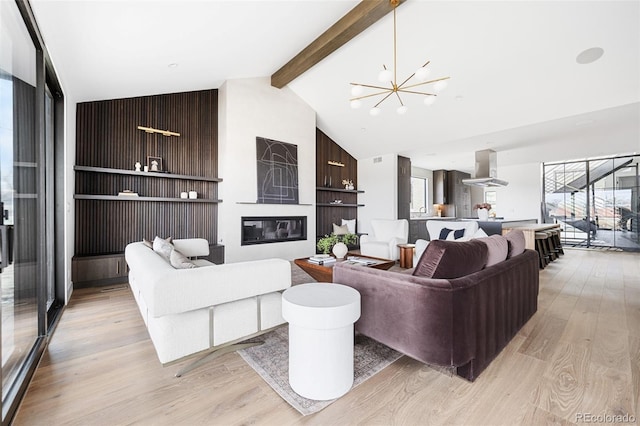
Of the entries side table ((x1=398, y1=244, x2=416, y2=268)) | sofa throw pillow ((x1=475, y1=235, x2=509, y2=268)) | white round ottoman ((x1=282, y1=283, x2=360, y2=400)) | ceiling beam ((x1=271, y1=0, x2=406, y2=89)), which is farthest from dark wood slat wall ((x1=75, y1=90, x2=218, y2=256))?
sofa throw pillow ((x1=475, y1=235, x2=509, y2=268))

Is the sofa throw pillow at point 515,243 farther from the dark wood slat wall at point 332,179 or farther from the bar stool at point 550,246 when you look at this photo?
the dark wood slat wall at point 332,179

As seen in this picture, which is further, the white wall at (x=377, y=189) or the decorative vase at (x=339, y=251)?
the white wall at (x=377, y=189)

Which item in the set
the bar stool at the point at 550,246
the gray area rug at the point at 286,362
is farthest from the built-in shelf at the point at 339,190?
the gray area rug at the point at 286,362

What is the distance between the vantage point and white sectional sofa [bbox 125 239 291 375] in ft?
5.24

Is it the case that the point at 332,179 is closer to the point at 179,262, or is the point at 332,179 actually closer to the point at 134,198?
the point at 134,198

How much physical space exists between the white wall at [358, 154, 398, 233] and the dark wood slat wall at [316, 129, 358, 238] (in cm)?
22

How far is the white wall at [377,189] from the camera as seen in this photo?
7.04 meters

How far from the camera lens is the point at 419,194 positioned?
979 cm

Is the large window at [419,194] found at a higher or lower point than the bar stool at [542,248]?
higher

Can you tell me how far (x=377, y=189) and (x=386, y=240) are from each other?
2.25 meters

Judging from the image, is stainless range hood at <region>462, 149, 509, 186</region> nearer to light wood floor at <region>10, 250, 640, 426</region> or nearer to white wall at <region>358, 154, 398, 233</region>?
white wall at <region>358, 154, 398, 233</region>

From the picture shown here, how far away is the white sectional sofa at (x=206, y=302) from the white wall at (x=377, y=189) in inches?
215

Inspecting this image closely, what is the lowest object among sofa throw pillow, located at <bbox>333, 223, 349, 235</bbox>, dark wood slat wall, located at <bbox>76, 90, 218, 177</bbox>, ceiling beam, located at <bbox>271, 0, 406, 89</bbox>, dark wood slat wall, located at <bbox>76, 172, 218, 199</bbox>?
sofa throw pillow, located at <bbox>333, 223, 349, 235</bbox>

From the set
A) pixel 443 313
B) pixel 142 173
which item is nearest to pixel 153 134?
pixel 142 173
